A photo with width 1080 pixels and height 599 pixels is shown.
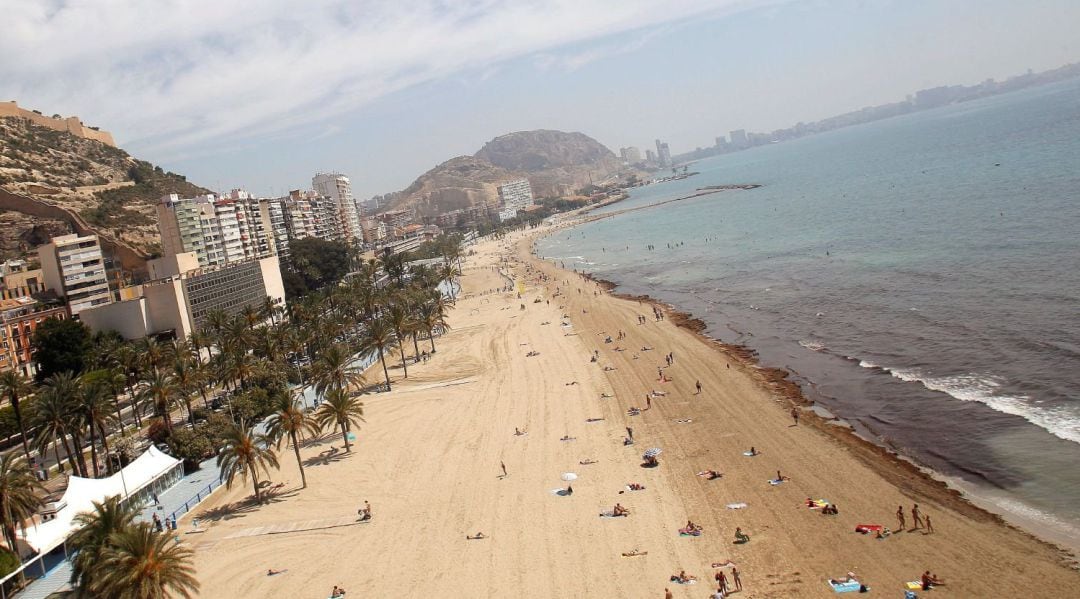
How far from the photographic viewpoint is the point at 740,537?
19859 millimetres

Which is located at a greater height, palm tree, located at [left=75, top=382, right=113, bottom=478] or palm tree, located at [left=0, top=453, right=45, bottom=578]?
palm tree, located at [left=75, top=382, right=113, bottom=478]

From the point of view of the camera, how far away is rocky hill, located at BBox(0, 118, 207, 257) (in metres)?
74.0

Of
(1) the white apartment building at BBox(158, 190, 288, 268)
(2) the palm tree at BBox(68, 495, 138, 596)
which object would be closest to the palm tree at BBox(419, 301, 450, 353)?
(1) the white apartment building at BBox(158, 190, 288, 268)

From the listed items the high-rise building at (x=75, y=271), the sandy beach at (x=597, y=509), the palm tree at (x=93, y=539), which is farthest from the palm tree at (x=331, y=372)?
the high-rise building at (x=75, y=271)

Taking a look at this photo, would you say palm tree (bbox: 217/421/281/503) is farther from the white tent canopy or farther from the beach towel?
the beach towel

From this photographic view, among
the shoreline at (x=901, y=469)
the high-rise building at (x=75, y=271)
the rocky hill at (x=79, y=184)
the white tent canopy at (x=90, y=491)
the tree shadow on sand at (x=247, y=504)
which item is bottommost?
the shoreline at (x=901, y=469)

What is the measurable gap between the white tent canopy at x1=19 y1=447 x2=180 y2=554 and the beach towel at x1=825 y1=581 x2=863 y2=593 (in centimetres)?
2197

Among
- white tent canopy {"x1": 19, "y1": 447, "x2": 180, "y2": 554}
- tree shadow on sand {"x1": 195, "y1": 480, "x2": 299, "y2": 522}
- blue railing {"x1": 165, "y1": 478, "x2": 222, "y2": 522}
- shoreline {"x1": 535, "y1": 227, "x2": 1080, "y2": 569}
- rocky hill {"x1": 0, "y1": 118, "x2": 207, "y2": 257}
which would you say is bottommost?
shoreline {"x1": 535, "y1": 227, "x2": 1080, "y2": 569}

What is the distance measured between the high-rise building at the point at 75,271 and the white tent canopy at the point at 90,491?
36350 millimetres

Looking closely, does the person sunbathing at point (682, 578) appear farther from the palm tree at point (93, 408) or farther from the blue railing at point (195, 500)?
the palm tree at point (93, 408)

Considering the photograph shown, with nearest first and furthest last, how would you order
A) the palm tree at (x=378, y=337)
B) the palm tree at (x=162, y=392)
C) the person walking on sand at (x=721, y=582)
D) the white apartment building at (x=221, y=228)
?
the person walking on sand at (x=721, y=582) → the palm tree at (x=162, y=392) → the palm tree at (x=378, y=337) → the white apartment building at (x=221, y=228)

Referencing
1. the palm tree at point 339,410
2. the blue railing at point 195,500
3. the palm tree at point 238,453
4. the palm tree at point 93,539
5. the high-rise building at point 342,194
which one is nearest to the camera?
the palm tree at point 93,539

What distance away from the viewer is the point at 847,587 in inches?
673

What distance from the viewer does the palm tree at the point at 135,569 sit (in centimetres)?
1525
